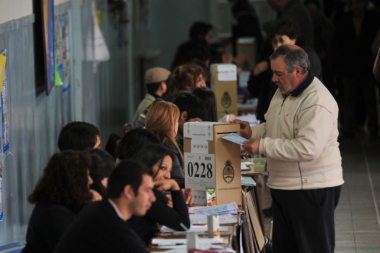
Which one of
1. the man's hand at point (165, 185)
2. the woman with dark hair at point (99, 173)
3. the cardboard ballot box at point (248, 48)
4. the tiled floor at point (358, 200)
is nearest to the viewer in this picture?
the woman with dark hair at point (99, 173)

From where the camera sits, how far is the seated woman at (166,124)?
18.5ft

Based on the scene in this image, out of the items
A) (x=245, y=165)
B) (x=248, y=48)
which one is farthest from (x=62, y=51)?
(x=248, y=48)

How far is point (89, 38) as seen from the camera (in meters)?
9.13

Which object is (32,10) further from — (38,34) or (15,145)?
(15,145)

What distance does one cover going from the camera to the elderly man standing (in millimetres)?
5051

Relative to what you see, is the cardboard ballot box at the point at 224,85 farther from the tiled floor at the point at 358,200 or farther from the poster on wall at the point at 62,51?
the poster on wall at the point at 62,51

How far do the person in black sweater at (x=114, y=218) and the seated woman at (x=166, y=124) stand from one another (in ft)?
6.19

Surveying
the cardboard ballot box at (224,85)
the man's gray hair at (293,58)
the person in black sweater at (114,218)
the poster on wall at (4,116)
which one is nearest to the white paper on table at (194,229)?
the person in black sweater at (114,218)

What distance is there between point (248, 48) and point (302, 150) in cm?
866

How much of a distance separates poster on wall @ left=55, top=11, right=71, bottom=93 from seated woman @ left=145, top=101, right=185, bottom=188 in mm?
1852

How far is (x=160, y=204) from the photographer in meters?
4.56

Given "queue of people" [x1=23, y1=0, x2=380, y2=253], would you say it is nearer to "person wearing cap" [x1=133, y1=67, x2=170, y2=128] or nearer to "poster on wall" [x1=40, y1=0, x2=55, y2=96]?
"person wearing cap" [x1=133, y1=67, x2=170, y2=128]

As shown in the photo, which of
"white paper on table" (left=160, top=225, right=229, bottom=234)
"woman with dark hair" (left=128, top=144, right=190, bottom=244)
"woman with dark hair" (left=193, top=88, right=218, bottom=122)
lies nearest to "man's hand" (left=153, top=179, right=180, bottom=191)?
"woman with dark hair" (left=128, top=144, right=190, bottom=244)

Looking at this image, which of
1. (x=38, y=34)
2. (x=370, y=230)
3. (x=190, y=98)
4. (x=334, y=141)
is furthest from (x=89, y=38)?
(x=334, y=141)
